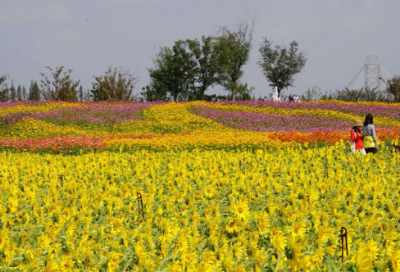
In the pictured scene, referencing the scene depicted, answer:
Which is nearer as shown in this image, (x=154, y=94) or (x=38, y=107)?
(x=38, y=107)

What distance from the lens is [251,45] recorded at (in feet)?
138

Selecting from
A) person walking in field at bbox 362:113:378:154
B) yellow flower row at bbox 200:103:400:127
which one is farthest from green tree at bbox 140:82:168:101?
person walking in field at bbox 362:113:378:154

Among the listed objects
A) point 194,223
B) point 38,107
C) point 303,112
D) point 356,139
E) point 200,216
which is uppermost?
point 38,107

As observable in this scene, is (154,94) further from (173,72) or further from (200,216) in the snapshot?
(200,216)

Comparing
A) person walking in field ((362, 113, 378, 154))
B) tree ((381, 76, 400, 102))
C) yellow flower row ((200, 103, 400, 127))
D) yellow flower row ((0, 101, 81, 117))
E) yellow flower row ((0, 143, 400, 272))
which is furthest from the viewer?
tree ((381, 76, 400, 102))

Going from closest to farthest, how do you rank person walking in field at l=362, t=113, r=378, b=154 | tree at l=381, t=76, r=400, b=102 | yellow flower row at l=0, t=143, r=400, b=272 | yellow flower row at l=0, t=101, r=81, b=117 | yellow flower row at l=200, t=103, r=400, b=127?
yellow flower row at l=0, t=143, r=400, b=272, person walking in field at l=362, t=113, r=378, b=154, yellow flower row at l=200, t=103, r=400, b=127, yellow flower row at l=0, t=101, r=81, b=117, tree at l=381, t=76, r=400, b=102

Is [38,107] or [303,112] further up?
[38,107]

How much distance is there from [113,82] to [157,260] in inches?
1307

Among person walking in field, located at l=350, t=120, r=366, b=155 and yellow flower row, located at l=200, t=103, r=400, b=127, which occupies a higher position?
yellow flower row, located at l=200, t=103, r=400, b=127

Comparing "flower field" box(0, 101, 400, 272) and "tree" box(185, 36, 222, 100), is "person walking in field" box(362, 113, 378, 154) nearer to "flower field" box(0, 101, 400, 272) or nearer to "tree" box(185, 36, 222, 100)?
"flower field" box(0, 101, 400, 272)

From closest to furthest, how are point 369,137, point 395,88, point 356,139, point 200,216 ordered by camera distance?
point 200,216
point 356,139
point 369,137
point 395,88

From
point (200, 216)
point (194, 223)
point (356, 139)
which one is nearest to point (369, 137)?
point (356, 139)

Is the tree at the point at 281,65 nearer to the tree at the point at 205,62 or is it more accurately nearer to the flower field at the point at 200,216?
the tree at the point at 205,62

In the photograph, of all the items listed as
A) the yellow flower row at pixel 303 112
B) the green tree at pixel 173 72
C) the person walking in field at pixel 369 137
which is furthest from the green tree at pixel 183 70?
the person walking in field at pixel 369 137
